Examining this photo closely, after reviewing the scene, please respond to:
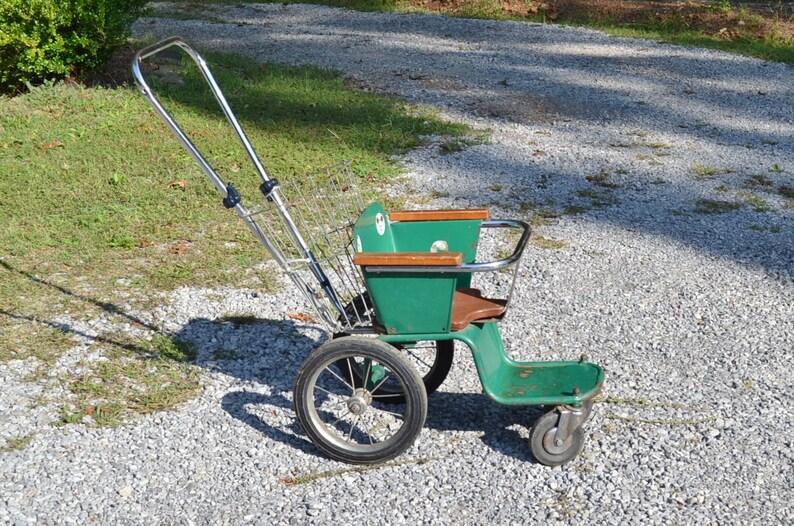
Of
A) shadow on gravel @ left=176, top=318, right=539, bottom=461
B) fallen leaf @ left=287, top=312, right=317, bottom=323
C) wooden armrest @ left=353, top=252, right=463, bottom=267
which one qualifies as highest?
wooden armrest @ left=353, top=252, right=463, bottom=267

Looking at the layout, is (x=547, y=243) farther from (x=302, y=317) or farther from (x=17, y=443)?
(x=17, y=443)

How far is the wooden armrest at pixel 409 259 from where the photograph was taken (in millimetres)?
3160

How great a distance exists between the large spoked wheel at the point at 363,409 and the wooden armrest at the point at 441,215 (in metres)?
0.60

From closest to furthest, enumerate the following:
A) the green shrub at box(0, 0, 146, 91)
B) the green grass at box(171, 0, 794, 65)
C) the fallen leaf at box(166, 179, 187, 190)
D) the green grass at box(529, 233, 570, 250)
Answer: the green grass at box(529, 233, 570, 250) < the fallen leaf at box(166, 179, 187, 190) < the green shrub at box(0, 0, 146, 91) < the green grass at box(171, 0, 794, 65)

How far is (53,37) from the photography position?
7645 mm

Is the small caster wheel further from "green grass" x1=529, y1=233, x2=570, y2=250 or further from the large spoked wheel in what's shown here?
"green grass" x1=529, y1=233, x2=570, y2=250

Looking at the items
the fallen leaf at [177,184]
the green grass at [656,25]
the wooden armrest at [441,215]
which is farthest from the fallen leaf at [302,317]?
the green grass at [656,25]

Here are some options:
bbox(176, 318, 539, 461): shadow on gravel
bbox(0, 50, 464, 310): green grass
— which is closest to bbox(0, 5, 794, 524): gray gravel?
bbox(176, 318, 539, 461): shadow on gravel

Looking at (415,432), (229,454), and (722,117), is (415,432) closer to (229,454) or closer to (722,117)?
(229,454)

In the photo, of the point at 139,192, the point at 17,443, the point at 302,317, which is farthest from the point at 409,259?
the point at 139,192

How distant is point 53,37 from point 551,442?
6014 mm

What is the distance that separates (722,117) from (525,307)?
429 centimetres

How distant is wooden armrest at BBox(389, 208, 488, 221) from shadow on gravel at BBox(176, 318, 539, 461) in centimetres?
84

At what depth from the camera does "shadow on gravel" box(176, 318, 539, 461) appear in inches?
147
